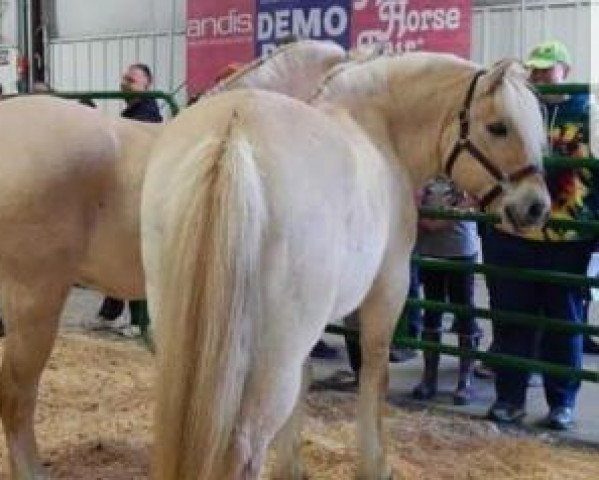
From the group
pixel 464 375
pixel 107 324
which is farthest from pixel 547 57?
pixel 107 324

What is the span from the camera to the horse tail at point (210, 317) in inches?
77.0

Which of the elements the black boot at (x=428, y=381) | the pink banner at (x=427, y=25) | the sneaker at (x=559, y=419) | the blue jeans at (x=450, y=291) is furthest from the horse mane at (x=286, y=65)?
the pink banner at (x=427, y=25)

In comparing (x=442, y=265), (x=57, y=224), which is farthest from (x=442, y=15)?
(x=57, y=224)

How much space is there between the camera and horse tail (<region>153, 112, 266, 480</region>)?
6.42 ft

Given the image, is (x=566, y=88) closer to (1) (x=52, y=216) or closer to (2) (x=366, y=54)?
(2) (x=366, y=54)

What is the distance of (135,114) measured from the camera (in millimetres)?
5719

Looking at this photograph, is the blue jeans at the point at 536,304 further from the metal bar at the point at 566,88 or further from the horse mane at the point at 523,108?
the horse mane at the point at 523,108

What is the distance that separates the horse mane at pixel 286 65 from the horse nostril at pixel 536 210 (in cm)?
90

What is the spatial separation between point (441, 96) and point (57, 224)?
1.38m

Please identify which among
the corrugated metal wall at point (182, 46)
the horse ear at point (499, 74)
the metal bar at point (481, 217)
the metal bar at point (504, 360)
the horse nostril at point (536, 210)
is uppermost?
the corrugated metal wall at point (182, 46)

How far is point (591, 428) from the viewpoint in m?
4.27

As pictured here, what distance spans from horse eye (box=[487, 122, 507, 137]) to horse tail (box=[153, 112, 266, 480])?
1356 mm

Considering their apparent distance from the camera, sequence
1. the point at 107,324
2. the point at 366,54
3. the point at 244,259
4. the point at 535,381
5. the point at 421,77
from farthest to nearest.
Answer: the point at 107,324, the point at 535,381, the point at 366,54, the point at 421,77, the point at 244,259

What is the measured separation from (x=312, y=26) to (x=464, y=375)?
4.61 meters
